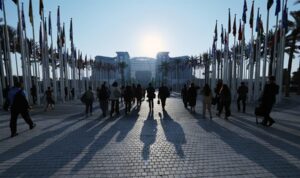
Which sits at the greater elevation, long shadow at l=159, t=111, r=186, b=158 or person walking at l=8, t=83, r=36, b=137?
person walking at l=8, t=83, r=36, b=137

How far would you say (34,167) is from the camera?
4.76 metres

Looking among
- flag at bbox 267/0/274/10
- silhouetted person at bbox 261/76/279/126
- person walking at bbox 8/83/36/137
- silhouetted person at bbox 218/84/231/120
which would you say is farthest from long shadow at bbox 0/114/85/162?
flag at bbox 267/0/274/10

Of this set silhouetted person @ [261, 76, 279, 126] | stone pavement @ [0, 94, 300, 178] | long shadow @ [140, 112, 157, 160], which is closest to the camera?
stone pavement @ [0, 94, 300, 178]

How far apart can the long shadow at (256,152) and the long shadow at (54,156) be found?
395cm

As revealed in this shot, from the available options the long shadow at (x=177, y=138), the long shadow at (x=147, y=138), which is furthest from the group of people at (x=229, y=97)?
the long shadow at (x=147, y=138)

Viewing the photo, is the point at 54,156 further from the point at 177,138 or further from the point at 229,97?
the point at 229,97

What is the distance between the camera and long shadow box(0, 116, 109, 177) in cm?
455

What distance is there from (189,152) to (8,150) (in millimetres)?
4488

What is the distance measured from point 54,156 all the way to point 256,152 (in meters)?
4.72

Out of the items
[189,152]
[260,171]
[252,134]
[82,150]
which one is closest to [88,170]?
[82,150]

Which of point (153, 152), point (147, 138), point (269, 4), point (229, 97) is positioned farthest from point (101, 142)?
point (269, 4)

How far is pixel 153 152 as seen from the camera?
19.0ft

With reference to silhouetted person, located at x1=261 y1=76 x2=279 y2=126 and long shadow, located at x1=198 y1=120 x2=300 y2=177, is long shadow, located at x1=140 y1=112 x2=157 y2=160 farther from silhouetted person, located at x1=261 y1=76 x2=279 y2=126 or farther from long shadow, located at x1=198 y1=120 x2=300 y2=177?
silhouetted person, located at x1=261 y1=76 x2=279 y2=126

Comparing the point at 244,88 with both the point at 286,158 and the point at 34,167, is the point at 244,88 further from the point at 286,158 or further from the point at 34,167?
the point at 34,167
